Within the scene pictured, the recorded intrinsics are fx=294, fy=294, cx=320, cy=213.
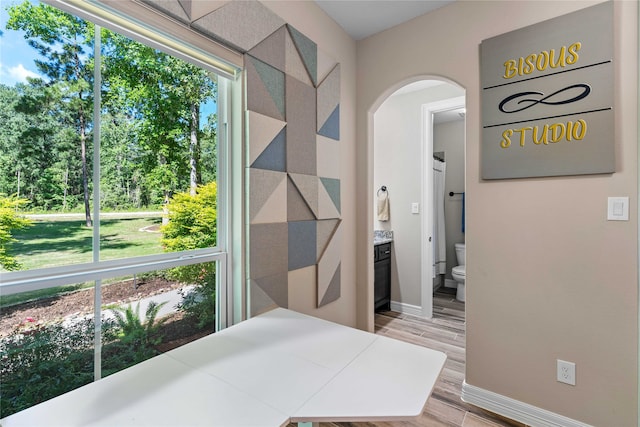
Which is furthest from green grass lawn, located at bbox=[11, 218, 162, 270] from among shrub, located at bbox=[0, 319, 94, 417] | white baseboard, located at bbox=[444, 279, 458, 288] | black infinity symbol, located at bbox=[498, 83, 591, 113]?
white baseboard, located at bbox=[444, 279, 458, 288]

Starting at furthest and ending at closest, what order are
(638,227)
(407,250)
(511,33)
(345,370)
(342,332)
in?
(407,250) → (511,33) → (638,227) → (342,332) → (345,370)

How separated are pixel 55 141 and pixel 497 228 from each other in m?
2.26

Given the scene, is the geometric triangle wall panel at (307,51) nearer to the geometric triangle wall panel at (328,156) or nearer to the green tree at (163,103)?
the geometric triangle wall panel at (328,156)

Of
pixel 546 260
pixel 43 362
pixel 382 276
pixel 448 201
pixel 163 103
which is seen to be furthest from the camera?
pixel 448 201

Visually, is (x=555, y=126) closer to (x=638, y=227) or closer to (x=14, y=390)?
(x=638, y=227)

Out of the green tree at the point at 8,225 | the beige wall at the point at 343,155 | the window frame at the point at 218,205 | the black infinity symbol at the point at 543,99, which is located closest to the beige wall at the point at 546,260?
the black infinity symbol at the point at 543,99

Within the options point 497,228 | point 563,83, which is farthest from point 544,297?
point 563,83

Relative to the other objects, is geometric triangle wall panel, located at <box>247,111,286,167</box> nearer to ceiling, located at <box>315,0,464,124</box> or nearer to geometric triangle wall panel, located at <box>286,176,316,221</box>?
geometric triangle wall panel, located at <box>286,176,316,221</box>

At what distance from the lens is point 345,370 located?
989 mm

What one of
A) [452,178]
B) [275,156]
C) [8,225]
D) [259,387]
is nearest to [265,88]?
[275,156]

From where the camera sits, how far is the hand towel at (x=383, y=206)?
3.59 metres

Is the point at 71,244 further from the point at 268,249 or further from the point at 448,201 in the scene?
the point at 448,201

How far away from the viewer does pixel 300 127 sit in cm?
190

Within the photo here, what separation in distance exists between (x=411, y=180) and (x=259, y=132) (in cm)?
225
